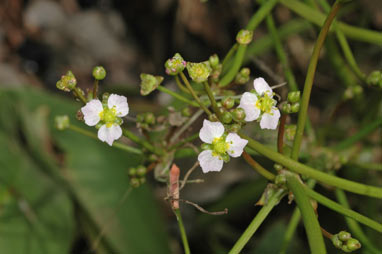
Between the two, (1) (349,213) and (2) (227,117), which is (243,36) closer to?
(2) (227,117)

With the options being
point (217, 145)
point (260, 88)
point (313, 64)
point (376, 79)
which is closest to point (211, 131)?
point (217, 145)

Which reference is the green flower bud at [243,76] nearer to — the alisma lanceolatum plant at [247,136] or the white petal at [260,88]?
the alisma lanceolatum plant at [247,136]

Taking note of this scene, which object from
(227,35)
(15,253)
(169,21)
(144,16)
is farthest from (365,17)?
(15,253)

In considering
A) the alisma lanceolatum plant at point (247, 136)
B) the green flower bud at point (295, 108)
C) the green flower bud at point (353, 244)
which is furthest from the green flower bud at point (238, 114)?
the green flower bud at point (353, 244)

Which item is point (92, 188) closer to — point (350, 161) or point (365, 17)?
point (350, 161)

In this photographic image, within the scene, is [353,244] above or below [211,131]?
below

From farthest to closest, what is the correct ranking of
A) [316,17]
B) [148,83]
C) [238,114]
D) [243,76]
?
[316,17] → [243,76] → [148,83] → [238,114]
